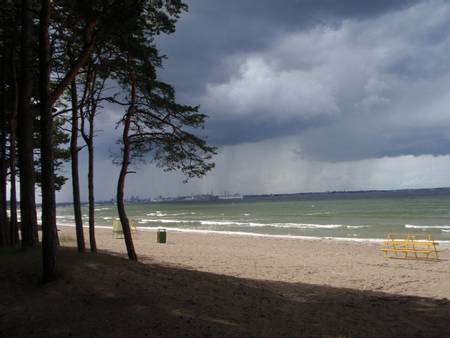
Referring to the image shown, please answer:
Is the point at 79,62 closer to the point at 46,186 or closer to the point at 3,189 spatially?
the point at 46,186

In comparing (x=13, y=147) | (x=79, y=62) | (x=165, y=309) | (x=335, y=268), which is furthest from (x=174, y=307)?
(x=335, y=268)

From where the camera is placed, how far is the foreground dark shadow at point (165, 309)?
4.65 meters

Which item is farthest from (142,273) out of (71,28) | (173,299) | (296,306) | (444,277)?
(444,277)

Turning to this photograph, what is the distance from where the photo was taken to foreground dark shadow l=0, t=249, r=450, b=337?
465 centimetres

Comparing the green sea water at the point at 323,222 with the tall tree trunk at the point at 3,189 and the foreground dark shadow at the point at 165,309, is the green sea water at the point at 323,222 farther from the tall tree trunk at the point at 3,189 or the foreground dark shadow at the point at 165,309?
the tall tree trunk at the point at 3,189

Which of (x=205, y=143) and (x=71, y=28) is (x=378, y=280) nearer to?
(x=205, y=143)

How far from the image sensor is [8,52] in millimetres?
10297

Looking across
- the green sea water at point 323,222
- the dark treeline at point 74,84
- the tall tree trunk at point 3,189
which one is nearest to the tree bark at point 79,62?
the dark treeline at point 74,84

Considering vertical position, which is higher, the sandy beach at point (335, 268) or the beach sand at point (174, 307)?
the beach sand at point (174, 307)

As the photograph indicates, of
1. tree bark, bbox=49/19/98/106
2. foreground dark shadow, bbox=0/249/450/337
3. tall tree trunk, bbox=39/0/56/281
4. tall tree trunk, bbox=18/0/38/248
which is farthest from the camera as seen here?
tall tree trunk, bbox=18/0/38/248

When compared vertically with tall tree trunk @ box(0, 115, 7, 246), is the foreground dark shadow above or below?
below

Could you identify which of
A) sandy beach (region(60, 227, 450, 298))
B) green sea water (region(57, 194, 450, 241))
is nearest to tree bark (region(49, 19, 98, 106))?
sandy beach (region(60, 227, 450, 298))

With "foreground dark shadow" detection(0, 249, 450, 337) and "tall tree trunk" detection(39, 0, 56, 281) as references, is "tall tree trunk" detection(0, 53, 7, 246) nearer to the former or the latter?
"foreground dark shadow" detection(0, 249, 450, 337)

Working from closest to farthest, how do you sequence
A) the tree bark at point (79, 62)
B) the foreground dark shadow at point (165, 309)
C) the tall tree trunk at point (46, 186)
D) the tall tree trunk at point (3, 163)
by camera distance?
1. the foreground dark shadow at point (165, 309)
2. the tall tree trunk at point (46, 186)
3. the tree bark at point (79, 62)
4. the tall tree trunk at point (3, 163)
